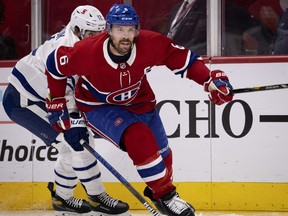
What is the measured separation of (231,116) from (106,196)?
100 centimetres

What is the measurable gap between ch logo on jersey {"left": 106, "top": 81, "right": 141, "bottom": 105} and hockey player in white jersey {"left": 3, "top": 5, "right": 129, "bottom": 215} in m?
0.32

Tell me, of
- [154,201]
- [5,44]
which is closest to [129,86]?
[154,201]

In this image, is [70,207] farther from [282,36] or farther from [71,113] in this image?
[282,36]

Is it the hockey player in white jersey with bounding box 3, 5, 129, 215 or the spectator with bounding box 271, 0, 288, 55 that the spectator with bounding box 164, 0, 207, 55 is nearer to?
the spectator with bounding box 271, 0, 288, 55

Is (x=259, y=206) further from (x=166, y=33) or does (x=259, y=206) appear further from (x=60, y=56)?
(x=60, y=56)

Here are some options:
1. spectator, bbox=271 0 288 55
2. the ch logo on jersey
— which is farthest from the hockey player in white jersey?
spectator, bbox=271 0 288 55

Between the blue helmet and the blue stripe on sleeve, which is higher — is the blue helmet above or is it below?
above

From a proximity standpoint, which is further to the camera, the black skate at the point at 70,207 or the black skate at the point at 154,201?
the black skate at the point at 70,207

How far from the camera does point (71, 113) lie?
496 centimetres

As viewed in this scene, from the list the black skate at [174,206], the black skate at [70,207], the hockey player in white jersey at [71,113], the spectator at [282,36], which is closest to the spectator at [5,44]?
the hockey player in white jersey at [71,113]

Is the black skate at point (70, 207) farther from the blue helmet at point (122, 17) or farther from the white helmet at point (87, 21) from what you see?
the blue helmet at point (122, 17)

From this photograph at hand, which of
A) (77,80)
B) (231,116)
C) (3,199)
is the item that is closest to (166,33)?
(231,116)

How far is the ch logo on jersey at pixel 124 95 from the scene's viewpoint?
183 inches

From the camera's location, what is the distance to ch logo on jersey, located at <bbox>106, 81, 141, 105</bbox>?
465cm
